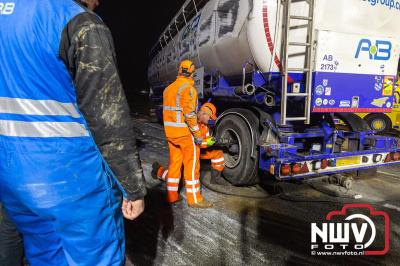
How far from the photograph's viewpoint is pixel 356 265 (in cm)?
264

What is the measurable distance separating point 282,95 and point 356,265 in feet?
6.03

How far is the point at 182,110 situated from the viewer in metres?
3.80

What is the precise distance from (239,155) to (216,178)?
22.9 inches

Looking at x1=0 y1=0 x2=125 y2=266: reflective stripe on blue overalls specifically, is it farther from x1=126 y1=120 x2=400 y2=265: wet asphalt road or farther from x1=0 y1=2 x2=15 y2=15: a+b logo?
x1=126 y1=120 x2=400 y2=265: wet asphalt road

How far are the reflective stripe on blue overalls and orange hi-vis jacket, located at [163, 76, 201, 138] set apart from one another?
2.30 meters

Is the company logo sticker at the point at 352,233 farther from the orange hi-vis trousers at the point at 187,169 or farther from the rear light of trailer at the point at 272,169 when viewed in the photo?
the orange hi-vis trousers at the point at 187,169

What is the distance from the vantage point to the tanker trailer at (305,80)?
12.3 ft

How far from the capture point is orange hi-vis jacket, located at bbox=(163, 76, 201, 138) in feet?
12.3

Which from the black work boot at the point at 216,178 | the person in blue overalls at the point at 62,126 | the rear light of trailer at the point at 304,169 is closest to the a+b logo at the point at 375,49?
the rear light of trailer at the point at 304,169

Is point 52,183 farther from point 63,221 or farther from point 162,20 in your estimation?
point 162,20

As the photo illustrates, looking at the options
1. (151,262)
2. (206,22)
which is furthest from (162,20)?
(151,262)

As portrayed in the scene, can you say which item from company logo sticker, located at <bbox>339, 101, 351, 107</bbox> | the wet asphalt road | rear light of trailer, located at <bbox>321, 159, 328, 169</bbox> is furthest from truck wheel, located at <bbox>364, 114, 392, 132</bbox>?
rear light of trailer, located at <bbox>321, 159, 328, 169</bbox>

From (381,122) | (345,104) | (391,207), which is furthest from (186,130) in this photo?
(381,122)

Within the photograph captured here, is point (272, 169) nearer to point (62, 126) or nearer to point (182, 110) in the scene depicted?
point (182, 110)
